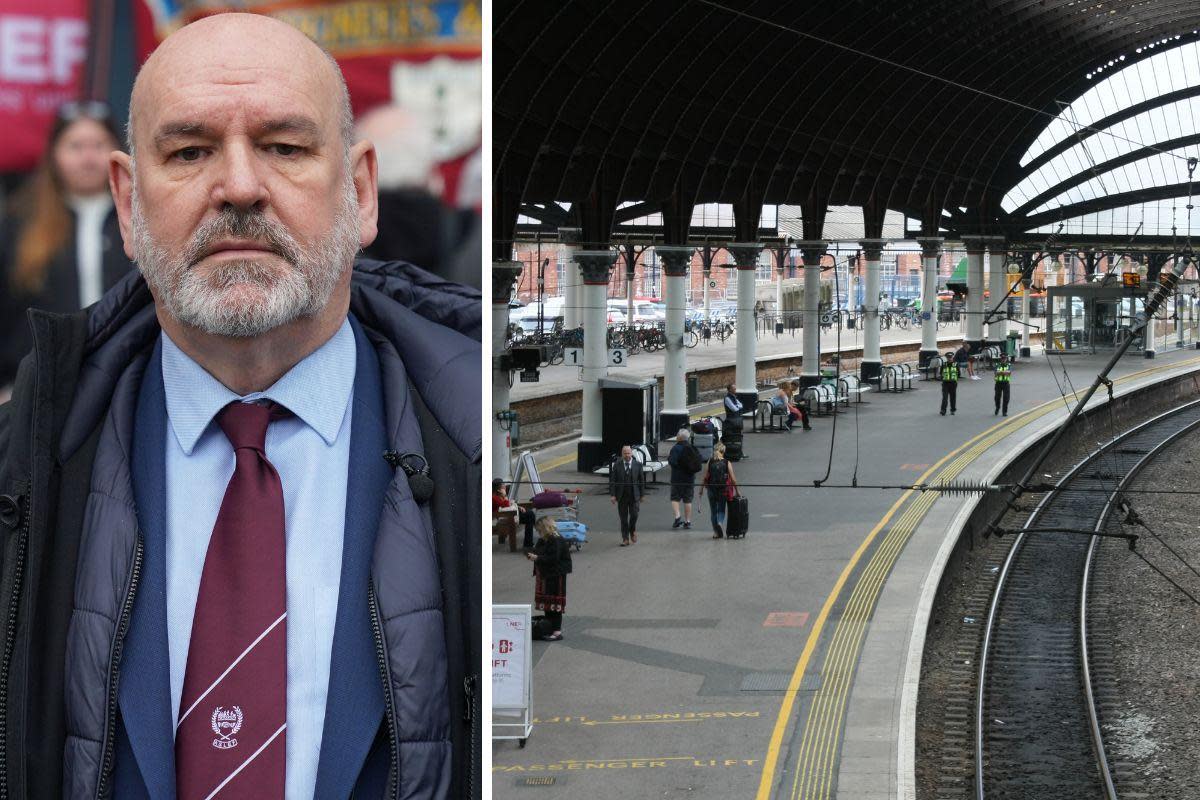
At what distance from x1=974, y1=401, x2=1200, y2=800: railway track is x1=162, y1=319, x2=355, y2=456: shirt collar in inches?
448

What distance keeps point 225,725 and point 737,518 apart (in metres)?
20.0

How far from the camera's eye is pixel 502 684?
1309cm

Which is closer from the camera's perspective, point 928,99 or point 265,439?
point 265,439

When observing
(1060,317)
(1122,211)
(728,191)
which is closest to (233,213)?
(728,191)

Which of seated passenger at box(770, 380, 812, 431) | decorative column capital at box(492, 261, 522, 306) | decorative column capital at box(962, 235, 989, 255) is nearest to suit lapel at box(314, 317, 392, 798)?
decorative column capital at box(492, 261, 522, 306)

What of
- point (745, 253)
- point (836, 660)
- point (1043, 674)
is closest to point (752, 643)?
point (836, 660)

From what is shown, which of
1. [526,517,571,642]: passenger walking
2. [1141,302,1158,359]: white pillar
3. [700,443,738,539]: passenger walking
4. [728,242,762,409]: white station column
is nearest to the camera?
[526,517,571,642]: passenger walking

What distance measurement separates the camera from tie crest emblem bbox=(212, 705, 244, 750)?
9.04 feet

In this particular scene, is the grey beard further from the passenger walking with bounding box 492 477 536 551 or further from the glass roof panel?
the glass roof panel

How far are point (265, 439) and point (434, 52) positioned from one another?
808 mm

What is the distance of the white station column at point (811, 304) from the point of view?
40688 mm

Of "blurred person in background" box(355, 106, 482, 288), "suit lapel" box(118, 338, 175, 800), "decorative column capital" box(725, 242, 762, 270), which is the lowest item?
"suit lapel" box(118, 338, 175, 800)

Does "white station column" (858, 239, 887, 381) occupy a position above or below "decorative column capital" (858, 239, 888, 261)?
below

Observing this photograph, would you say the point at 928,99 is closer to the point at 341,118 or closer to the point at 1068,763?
the point at 1068,763
